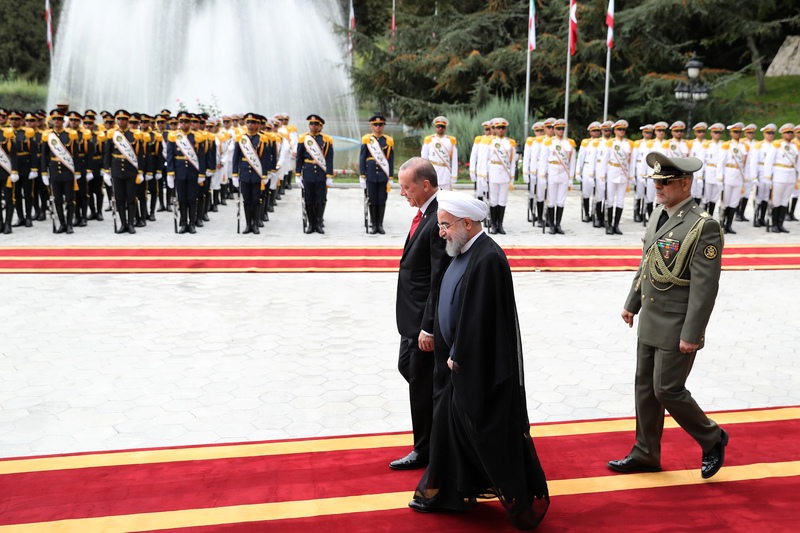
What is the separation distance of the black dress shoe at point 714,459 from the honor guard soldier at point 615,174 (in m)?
9.45

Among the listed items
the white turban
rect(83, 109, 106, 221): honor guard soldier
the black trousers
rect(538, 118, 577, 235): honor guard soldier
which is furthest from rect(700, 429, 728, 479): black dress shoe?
rect(83, 109, 106, 221): honor guard soldier

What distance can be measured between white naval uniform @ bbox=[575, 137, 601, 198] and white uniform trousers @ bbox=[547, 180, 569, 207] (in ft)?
3.29

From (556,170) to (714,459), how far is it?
30.7 feet

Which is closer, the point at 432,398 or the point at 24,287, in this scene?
the point at 432,398

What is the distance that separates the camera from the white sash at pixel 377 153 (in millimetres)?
12539

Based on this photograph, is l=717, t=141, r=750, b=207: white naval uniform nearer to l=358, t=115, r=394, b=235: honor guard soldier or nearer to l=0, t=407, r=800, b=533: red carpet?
l=358, t=115, r=394, b=235: honor guard soldier

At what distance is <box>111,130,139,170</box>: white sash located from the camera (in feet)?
38.7

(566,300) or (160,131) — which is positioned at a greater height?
(160,131)

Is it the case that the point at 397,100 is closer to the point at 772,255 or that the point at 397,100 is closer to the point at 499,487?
the point at 772,255

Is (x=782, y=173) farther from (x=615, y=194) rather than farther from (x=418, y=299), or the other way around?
(x=418, y=299)

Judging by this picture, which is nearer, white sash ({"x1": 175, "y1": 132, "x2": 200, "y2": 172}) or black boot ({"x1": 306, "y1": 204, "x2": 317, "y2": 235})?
white sash ({"x1": 175, "y1": 132, "x2": 200, "y2": 172})

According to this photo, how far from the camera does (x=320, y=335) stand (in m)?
6.98

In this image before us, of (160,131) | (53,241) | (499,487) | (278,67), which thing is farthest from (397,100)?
(499,487)

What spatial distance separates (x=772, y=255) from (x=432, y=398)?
921 centimetres
